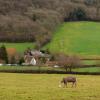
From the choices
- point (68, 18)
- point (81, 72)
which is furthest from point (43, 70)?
point (68, 18)

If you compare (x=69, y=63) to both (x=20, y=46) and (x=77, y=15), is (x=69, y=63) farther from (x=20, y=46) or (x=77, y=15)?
(x=77, y=15)

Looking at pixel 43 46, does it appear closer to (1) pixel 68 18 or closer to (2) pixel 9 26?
(2) pixel 9 26

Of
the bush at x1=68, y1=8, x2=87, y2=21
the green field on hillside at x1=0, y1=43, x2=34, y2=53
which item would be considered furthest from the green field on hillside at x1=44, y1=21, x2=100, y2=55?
the green field on hillside at x1=0, y1=43, x2=34, y2=53

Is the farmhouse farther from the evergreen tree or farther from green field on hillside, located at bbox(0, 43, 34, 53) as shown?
the evergreen tree

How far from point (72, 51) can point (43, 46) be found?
24.7 ft

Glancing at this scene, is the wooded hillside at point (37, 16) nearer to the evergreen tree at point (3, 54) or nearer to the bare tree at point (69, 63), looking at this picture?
the evergreen tree at point (3, 54)

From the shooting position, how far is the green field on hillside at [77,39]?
338 feet

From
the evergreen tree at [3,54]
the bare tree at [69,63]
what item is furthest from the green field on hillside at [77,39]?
the bare tree at [69,63]

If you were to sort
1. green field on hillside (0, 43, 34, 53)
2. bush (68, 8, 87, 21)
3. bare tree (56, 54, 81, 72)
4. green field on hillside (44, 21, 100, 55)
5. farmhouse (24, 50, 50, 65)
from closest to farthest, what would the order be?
bare tree (56, 54, 81, 72)
farmhouse (24, 50, 50, 65)
green field on hillside (44, 21, 100, 55)
green field on hillside (0, 43, 34, 53)
bush (68, 8, 87, 21)

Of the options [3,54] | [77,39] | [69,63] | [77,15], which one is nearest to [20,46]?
[3,54]

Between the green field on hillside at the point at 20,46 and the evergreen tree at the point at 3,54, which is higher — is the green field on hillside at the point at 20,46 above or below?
below

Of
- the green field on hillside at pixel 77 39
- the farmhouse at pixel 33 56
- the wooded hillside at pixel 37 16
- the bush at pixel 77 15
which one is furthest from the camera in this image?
the bush at pixel 77 15

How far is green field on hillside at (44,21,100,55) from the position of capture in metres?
103

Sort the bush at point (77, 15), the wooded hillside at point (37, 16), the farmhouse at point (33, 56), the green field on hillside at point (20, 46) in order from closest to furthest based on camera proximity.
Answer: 1. the farmhouse at point (33, 56)
2. the green field on hillside at point (20, 46)
3. the wooded hillside at point (37, 16)
4. the bush at point (77, 15)
